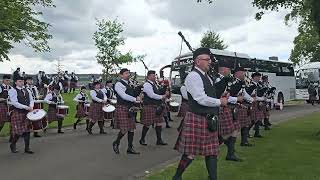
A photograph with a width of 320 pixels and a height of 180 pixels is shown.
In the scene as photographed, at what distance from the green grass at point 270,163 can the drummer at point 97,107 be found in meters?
4.96

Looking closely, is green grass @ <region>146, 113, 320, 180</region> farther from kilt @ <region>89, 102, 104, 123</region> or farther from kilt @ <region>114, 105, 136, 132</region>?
kilt @ <region>89, 102, 104, 123</region>

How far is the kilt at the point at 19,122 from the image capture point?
33.9 ft

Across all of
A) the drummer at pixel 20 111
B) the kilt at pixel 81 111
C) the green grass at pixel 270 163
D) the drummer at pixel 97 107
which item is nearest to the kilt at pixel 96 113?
the drummer at pixel 97 107

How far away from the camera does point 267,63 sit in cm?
2981

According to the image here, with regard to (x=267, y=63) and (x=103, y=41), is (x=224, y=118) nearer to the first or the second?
(x=267, y=63)

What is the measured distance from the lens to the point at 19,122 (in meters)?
10.4

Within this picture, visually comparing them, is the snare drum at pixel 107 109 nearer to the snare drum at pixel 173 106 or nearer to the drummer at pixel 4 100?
the drummer at pixel 4 100

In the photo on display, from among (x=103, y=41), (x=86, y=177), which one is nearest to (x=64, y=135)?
(x=86, y=177)

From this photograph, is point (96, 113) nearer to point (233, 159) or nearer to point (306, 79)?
point (233, 159)

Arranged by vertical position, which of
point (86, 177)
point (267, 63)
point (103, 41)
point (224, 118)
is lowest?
point (86, 177)

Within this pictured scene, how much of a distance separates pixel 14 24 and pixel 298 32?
3344cm

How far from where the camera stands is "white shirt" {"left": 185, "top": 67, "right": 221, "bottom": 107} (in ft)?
20.0

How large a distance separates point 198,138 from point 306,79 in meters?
29.4

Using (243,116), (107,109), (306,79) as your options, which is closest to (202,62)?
(243,116)
